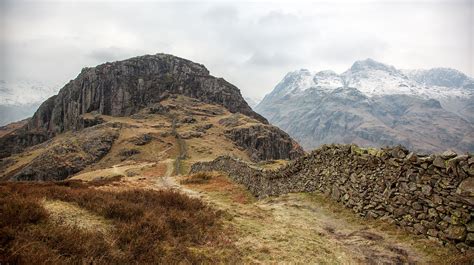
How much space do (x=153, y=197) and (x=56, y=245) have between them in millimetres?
6669

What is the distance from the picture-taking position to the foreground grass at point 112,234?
677 centimetres

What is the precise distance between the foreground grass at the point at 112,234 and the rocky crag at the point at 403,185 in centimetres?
761

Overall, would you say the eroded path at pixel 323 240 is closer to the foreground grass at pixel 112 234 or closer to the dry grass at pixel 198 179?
the foreground grass at pixel 112 234

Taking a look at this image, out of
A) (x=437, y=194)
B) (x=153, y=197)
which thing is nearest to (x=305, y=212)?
(x=437, y=194)

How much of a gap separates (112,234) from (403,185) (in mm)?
11589

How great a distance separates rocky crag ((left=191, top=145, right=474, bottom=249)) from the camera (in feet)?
34.0

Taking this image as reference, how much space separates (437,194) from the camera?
11.3m

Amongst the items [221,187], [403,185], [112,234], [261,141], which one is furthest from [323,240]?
[261,141]

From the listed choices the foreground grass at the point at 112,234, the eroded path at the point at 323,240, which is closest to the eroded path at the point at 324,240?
the eroded path at the point at 323,240

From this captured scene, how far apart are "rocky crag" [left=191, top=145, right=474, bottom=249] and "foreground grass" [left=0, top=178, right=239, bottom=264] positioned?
7.61 m

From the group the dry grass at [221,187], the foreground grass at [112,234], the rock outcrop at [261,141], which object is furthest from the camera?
the rock outcrop at [261,141]

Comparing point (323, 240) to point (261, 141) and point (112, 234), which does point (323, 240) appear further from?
point (261, 141)

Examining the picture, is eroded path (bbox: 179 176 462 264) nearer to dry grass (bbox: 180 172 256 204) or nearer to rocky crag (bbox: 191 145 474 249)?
rocky crag (bbox: 191 145 474 249)

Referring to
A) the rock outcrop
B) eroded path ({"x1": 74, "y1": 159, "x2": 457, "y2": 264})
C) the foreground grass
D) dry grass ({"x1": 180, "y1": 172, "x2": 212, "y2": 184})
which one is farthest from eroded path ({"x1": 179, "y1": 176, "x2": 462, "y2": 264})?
the rock outcrop
